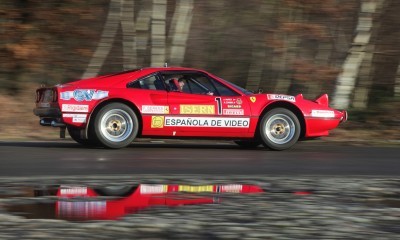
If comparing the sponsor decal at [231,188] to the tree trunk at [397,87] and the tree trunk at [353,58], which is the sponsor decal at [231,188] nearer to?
the tree trunk at [353,58]

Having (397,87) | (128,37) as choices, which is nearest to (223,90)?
(128,37)

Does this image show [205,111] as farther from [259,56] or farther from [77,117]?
[259,56]

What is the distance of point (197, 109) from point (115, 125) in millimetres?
1366

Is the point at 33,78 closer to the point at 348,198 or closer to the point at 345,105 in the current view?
the point at 345,105

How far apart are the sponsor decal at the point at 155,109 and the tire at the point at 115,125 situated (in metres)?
0.20

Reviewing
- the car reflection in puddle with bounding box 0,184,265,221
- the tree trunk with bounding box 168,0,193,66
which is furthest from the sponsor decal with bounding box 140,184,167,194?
the tree trunk with bounding box 168,0,193,66

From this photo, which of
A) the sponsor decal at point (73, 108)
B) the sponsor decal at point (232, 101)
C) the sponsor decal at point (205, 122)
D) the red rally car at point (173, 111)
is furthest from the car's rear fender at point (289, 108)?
the sponsor decal at point (73, 108)

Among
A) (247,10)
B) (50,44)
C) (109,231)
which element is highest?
(247,10)

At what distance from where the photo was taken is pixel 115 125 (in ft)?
37.4

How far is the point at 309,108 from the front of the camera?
39.6 feet

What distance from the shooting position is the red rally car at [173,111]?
11.3 meters

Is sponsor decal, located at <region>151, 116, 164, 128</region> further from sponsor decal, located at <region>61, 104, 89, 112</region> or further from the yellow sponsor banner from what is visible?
the yellow sponsor banner

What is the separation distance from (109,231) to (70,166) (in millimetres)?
3976

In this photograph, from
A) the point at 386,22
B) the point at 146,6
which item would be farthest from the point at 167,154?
the point at 386,22
